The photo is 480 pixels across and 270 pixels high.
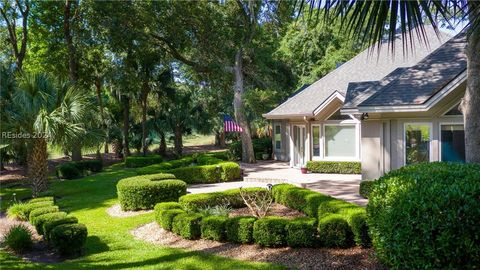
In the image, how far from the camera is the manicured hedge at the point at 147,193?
494 inches

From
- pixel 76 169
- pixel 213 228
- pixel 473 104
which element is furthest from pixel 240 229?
pixel 76 169

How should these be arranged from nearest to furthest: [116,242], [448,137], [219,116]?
[116,242], [448,137], [219,116]

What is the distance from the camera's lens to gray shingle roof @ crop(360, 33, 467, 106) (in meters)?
12.7

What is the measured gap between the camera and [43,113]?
13.2 meters

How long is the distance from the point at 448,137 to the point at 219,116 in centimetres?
2929

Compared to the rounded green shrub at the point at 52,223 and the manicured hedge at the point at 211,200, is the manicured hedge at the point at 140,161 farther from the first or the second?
the rounded green shrub at the point at 52,223

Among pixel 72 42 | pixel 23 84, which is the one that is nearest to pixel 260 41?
pixel 72 42

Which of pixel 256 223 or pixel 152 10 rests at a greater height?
pixel 152 10

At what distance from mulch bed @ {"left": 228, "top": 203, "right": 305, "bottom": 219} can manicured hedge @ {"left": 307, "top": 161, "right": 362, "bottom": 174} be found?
7428 mm

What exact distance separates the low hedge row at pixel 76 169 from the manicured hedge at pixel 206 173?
7.36m

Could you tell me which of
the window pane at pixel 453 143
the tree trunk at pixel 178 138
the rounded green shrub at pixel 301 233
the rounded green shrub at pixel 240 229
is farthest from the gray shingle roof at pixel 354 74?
the rounded green shrub at pixel 301 233

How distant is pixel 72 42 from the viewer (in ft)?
89.1

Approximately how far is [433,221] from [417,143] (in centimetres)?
1001

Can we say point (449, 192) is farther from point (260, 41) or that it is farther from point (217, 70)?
point (260, 41)
